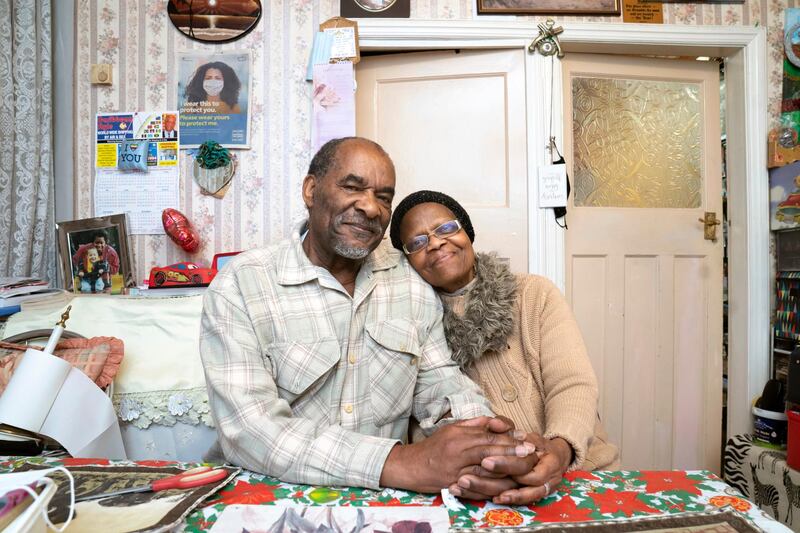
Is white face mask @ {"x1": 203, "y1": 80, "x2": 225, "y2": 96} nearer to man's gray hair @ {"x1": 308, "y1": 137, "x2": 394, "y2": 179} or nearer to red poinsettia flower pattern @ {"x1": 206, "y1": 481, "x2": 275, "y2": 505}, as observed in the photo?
man's gray hair @ {"x1": 308, "y1": 137, "x2": 394, "y2": 179}

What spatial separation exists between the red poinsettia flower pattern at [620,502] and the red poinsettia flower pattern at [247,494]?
0.50 metres

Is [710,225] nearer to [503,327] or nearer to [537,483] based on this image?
[503,327]

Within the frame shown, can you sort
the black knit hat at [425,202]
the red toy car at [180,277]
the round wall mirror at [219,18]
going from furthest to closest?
the round wall mirror at [219,18] < the red toy car at [180,277] < the black knit hat at [425,202]

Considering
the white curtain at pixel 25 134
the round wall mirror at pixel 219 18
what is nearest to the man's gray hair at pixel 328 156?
the round wall mirror at pixel 219 18

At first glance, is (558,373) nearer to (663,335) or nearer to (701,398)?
(663,335)

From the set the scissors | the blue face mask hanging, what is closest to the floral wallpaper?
the blue face mask hanging

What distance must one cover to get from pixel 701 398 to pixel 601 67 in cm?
187

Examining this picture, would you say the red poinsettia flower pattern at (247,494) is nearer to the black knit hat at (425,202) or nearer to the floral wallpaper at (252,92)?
the black knit hat at (425,202)

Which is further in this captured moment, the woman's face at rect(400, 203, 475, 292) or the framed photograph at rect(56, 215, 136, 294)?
the framed photograph at rect(56, 215, 136, 294)

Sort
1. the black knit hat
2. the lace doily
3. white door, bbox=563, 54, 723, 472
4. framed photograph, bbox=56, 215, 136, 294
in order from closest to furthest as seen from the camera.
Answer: the black knit hat → the lace doily → framed photograph, bbox=56, 215, 136, 294 → white door, bbox=563, 54, 723, 472

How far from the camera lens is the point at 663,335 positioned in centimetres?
257

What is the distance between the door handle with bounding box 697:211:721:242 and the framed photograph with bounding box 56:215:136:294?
9.84 feet

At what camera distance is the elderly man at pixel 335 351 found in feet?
2.94

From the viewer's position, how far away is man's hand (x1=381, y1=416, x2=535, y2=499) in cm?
79
